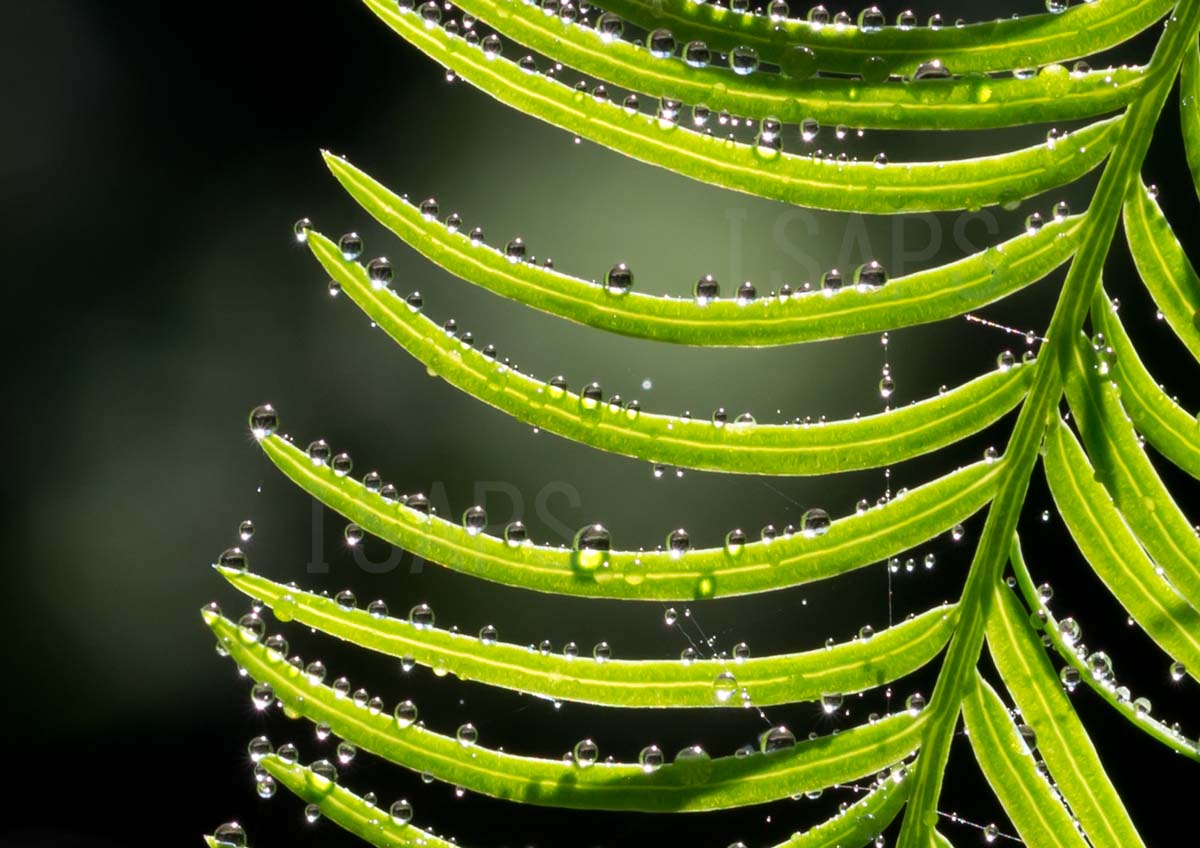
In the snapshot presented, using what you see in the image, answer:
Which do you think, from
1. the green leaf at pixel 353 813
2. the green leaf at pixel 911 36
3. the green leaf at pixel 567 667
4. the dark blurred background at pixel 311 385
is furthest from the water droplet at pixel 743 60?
the dark blurred background at pixel 311 385

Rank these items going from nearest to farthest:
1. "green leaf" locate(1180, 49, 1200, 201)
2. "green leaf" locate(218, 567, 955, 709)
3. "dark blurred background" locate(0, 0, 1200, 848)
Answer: "green leaf" locate(218, 567, 955, 709) < "green leaf" locate(1180, 49, 1200, 201) < "dark blurred background" locate(0, 0, 1200, 848)

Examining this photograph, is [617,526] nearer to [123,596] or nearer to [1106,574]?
[123,596]

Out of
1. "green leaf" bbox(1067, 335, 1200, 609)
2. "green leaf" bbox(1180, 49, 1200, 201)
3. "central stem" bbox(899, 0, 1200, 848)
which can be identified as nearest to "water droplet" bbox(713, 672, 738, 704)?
"central stem" bbox(899, 0, 1200, 848)

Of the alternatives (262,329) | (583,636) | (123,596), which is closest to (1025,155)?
(583,636)

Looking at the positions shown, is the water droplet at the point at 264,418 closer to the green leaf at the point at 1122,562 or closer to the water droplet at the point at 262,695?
the water droplet at the point at 262,695

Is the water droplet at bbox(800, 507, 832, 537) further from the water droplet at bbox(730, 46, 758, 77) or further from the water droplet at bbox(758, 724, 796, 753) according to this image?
the water droplet at bbox(730, 46, 758, 77)

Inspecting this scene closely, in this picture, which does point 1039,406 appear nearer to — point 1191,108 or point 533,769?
point 1191,108
